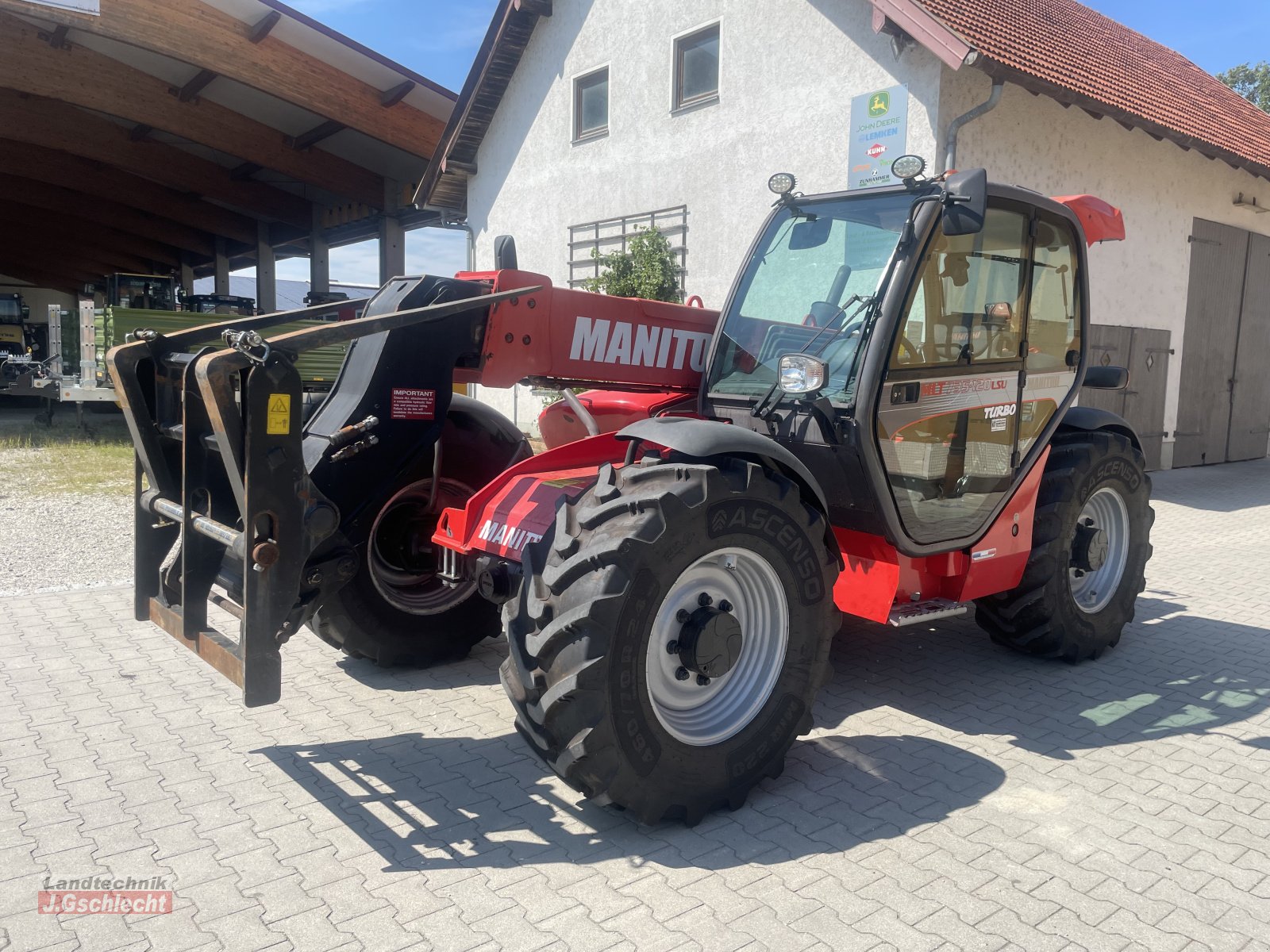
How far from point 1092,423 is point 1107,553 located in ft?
2.43

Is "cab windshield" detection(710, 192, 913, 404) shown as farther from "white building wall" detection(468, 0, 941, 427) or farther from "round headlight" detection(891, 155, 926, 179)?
"white building wall" detection(468, 0, 941, 427)

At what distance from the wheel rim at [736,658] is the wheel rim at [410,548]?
1.55 meters

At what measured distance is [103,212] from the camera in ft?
105

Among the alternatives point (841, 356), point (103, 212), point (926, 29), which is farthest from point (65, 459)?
point (103, 212)

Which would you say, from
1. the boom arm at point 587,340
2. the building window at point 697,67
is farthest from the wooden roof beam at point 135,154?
the boom arm at point 587,340

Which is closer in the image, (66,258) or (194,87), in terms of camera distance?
(194,87)

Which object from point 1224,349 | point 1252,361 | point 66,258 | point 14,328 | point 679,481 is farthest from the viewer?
point 66,258

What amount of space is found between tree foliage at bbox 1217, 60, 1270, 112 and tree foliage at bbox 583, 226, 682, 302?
43.3 m

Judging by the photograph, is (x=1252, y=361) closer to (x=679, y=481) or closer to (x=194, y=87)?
(x=679, y=481)

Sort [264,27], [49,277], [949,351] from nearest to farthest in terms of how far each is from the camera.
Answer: [949,351] → [264,27] → [49,277]

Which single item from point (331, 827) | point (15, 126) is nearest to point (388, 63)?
point (15, 126)

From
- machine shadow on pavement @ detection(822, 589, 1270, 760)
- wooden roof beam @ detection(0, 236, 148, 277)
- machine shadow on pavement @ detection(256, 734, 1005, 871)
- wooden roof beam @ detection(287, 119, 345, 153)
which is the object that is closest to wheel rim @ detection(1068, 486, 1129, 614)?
machine shadow on pavement @ detection(822, 589, 1270, 760)

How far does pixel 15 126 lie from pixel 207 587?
21252 mm

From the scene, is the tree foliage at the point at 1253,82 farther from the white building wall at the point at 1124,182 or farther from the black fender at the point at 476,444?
the black fender at the point at 476,444
